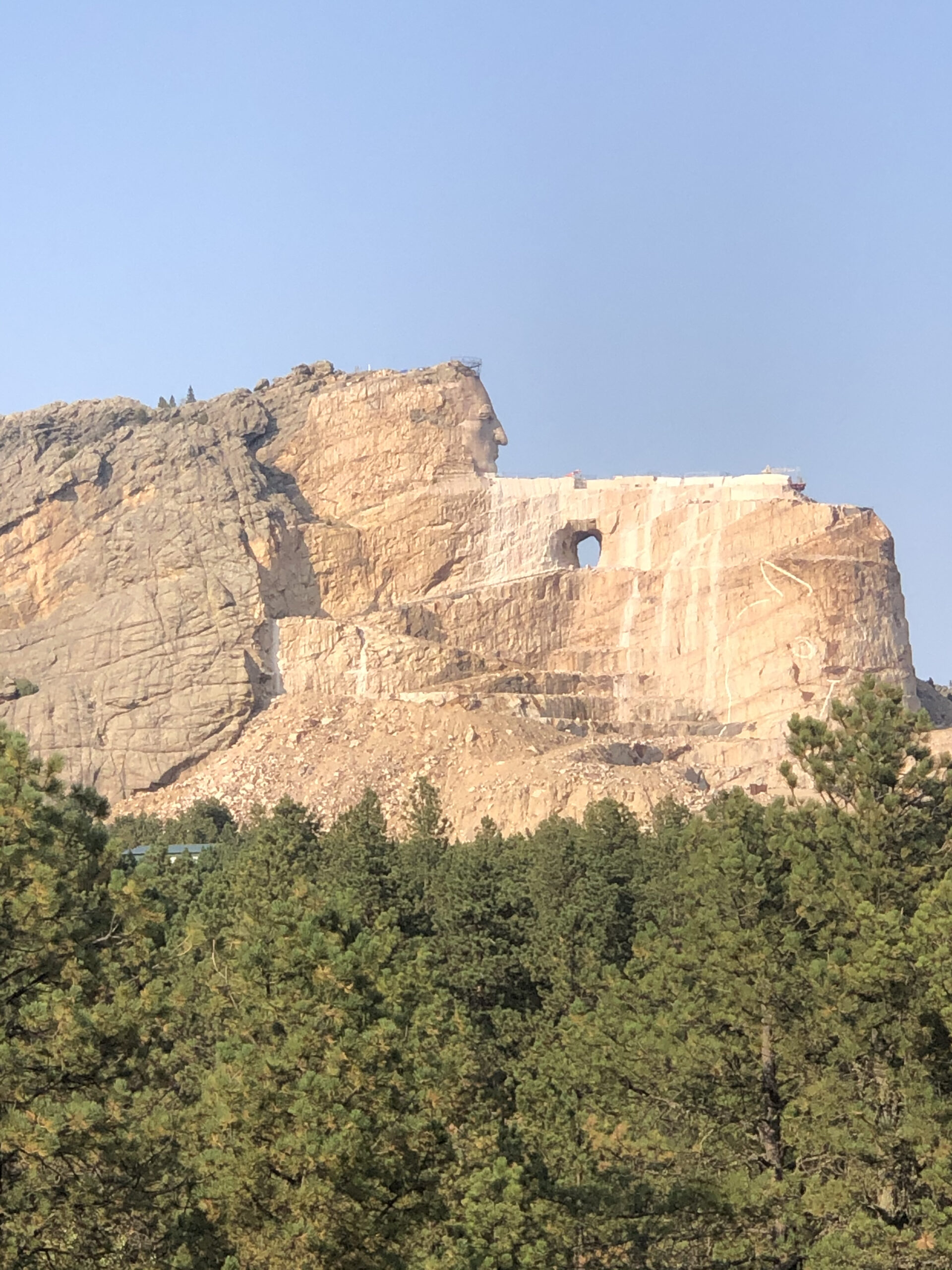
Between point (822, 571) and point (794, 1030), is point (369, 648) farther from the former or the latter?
point (794, 1030)

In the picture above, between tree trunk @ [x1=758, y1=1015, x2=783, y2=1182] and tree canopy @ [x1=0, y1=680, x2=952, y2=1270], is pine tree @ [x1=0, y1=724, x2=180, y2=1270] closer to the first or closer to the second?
tree canopy @ [x1=0, y1=680, x2=952, y2=1270]

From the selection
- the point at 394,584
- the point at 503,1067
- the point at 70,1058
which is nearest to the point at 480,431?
the point at 394,584

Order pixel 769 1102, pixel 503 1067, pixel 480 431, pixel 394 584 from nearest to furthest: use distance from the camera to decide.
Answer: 1. pixel 769 1102
2. pixel 503 1067
3. pixel 394 584
4. pixel 480 431

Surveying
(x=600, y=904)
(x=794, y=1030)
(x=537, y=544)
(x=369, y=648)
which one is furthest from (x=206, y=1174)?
(x=537, y=544)

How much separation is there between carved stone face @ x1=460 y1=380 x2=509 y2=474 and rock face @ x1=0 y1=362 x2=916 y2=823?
124 mm

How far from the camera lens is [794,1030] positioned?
29344mm

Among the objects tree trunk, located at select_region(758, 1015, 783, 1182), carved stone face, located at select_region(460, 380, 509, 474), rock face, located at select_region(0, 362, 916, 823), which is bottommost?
tree trunk, located at select_region(758, 1015, 783, 1182)

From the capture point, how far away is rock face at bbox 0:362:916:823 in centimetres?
8038

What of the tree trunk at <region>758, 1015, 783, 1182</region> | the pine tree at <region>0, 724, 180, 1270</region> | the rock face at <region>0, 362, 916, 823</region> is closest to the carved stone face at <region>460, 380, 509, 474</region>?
the rock face at <region>0, 362, 916, 823</region>

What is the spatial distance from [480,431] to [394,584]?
8548 millimetres

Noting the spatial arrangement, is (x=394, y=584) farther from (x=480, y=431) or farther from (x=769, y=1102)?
(x=769, y=1102)

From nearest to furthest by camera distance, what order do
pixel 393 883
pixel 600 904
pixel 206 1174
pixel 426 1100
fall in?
1. pixel 206 1174
2. pixel 426 1100
3. pixel 600 904
4. pixel 393 883

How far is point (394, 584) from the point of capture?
285 feet

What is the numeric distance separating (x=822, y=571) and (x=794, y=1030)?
52469 millimetres
